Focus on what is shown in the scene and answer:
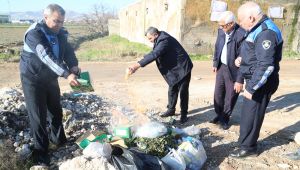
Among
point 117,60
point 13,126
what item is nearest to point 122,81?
point 117,60

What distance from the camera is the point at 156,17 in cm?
1731

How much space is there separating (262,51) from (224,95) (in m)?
1.92

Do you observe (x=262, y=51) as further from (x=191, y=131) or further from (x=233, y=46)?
(x=191, y=131)

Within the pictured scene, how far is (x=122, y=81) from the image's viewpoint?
9.70 metres

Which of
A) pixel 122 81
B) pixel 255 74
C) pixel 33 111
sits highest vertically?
pixel 255 74

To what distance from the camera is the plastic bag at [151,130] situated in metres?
4.41

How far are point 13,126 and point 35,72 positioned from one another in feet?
5.05

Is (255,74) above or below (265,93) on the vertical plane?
above

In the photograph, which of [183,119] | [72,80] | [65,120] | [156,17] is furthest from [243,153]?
[156,17]

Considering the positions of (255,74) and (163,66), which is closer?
(255,74)

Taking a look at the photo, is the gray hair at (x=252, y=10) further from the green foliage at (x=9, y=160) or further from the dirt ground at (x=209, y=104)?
the green foliage at (x=9, y=160)

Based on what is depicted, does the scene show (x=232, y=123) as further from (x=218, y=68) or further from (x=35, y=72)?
(x=35, y=72)

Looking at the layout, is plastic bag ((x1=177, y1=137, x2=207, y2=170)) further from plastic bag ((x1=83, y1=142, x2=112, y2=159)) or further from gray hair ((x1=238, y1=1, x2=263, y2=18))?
gray hair ((x1=238, y1=1, x2=263, y2=18))

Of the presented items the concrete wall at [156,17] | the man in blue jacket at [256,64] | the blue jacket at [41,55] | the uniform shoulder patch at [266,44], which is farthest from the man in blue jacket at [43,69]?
the concrete wall at [156,17]
